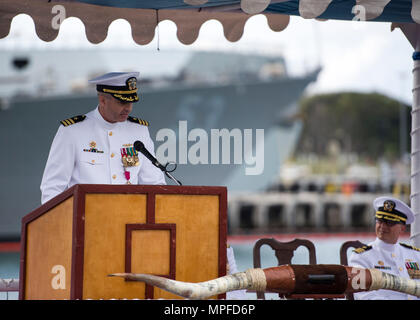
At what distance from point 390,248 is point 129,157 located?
5.41 ft

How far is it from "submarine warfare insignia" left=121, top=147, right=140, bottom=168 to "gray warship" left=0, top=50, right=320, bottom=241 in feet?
62.7

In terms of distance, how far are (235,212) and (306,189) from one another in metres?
9.59

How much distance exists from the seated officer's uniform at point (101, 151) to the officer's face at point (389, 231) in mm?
1443

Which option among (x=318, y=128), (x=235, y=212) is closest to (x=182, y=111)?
(x=235, y=212)

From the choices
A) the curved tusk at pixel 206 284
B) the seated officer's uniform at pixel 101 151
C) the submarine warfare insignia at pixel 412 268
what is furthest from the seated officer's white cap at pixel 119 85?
the submarine warfare insignia at pixel 412 268

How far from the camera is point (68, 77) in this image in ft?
84.4

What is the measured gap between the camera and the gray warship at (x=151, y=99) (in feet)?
78.2

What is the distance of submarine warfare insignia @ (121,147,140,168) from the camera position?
2809mm

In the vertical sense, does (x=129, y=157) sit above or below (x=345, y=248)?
above

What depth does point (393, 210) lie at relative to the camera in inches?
145

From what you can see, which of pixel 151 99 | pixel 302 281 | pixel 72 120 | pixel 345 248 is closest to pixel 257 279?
pixel 302 281

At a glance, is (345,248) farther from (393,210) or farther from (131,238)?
(131,238)

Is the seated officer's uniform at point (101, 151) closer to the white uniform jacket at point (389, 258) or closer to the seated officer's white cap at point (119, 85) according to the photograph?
the seated officer's white cap at point (119, 85)

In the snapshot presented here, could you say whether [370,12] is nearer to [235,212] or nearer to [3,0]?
[3,0]
